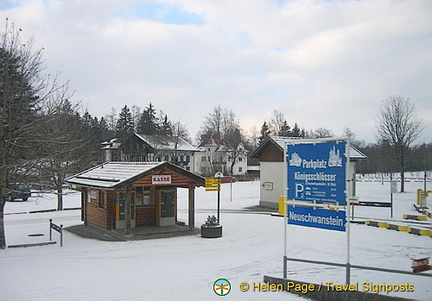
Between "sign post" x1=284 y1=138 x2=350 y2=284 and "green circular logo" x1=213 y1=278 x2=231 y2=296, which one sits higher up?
"sign post" x1=284 y1=138 x2=350 y2=284

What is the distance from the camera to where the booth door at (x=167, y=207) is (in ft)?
63.9

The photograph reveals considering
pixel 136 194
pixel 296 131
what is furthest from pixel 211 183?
pixel 296 131

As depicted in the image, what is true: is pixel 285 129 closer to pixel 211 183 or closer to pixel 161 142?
pixel 161 142

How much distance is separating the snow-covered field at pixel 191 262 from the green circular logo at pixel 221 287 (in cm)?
14

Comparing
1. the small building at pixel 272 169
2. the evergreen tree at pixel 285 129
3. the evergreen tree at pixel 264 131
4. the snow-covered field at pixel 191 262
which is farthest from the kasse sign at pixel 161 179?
the evergreen tree at pixel 264 131

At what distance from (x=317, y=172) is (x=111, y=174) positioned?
1288cm

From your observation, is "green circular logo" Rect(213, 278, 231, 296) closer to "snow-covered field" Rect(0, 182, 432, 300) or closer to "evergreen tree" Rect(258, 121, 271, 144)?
"snow-covered field" Rect(0, 182, 432, 300)

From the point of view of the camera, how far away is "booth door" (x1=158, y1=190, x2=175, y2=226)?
1948 centimetres

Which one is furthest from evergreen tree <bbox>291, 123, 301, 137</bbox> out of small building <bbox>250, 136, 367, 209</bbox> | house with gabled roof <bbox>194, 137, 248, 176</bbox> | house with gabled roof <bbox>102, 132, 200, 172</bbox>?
small building <bbox>250, 136, 367, 209</bbox>

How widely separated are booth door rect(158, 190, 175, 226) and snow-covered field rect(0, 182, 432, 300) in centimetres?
262

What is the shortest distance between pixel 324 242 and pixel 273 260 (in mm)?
3844

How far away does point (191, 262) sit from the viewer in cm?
1234

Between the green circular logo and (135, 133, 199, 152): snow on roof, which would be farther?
(135, 133, 199, 152): snow on roof

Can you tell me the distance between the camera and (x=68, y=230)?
19.5 metres
